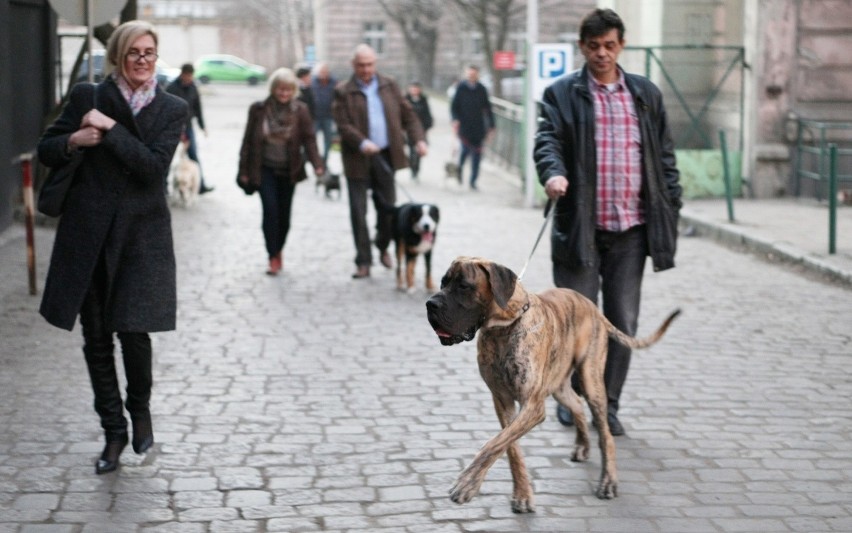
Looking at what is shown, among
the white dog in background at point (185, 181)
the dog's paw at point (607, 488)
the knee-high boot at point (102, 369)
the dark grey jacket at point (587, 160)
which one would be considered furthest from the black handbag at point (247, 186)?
the dog's paw at point (607, 488)

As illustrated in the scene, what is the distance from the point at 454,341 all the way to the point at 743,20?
15894mm

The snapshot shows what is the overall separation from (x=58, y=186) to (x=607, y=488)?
2.70 metres

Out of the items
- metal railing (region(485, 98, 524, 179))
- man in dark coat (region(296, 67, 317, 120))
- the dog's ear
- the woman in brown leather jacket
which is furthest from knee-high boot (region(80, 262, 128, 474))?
metal railing (region(485, 98, 524, 179))

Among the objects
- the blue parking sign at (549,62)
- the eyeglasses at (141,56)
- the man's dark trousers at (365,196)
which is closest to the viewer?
the eyeglasses at (141,56)

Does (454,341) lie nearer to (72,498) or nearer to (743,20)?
(72,498)

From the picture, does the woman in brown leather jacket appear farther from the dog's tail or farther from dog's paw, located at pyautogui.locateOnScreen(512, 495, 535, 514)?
dog's paw, located at pyautogui.locateOnScreen(512, 495, 535, 514)

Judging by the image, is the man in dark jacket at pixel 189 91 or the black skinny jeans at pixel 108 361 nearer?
the black skinny jeans at pixel 108 361

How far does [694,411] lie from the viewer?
7434mm

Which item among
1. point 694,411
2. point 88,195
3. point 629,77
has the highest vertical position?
A: point 629,77

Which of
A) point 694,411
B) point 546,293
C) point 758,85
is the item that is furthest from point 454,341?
point 758,85

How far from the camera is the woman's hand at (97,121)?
5.84 m

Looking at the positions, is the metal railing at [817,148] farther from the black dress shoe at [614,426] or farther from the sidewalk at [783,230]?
the black dress shoe at [614,426]

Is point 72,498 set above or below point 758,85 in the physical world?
below

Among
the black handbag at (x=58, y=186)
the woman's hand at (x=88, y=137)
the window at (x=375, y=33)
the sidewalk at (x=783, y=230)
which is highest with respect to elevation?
the window at (x=375, y=33)
